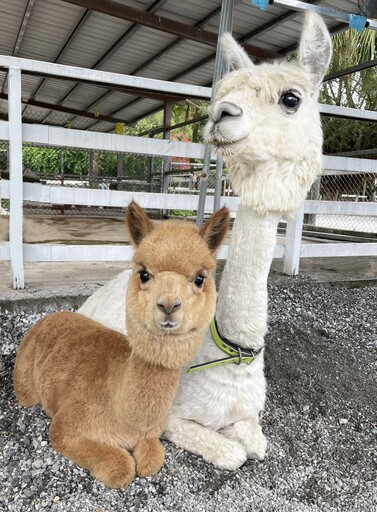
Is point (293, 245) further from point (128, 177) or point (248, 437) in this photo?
point (128, 177)

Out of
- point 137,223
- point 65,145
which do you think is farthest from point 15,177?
point 137,223

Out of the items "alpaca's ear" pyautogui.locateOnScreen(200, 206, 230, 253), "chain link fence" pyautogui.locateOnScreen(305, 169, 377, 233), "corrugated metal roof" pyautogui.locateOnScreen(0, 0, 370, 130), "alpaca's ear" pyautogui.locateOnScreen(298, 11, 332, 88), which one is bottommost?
"alpaca's ear" pyautogui.locateOnScreen(200, 206, 230, 253)

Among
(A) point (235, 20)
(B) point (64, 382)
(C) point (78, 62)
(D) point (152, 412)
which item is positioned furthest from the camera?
(C) point (78, 62)

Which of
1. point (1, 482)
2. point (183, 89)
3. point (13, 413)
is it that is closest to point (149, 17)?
point (183, 89)

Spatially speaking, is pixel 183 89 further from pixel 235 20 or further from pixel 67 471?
pixel 67 471

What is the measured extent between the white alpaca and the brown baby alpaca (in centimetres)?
25

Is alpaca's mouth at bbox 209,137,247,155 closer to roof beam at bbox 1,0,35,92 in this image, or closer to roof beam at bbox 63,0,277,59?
roof beam at bbox 63,0,277,59

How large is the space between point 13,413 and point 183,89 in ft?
9.98

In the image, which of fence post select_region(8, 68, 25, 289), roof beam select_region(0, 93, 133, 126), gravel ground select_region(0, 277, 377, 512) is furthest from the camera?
roof beam select_region(0, 93, 133, 126)

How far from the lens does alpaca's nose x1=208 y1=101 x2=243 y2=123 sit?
1.64 metres

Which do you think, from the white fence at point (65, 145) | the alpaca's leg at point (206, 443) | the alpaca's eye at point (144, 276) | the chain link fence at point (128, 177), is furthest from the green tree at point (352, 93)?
the alpaca's eye at point (144, 276)

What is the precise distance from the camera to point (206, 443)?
1857 millimetres

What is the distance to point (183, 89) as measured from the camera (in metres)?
3.94

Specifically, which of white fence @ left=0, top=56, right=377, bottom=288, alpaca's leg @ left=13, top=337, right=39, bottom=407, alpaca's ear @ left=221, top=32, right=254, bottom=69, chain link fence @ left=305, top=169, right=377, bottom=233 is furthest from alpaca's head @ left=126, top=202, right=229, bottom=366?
chain link fence @ left=305, top=169, right=377, bottom=233
